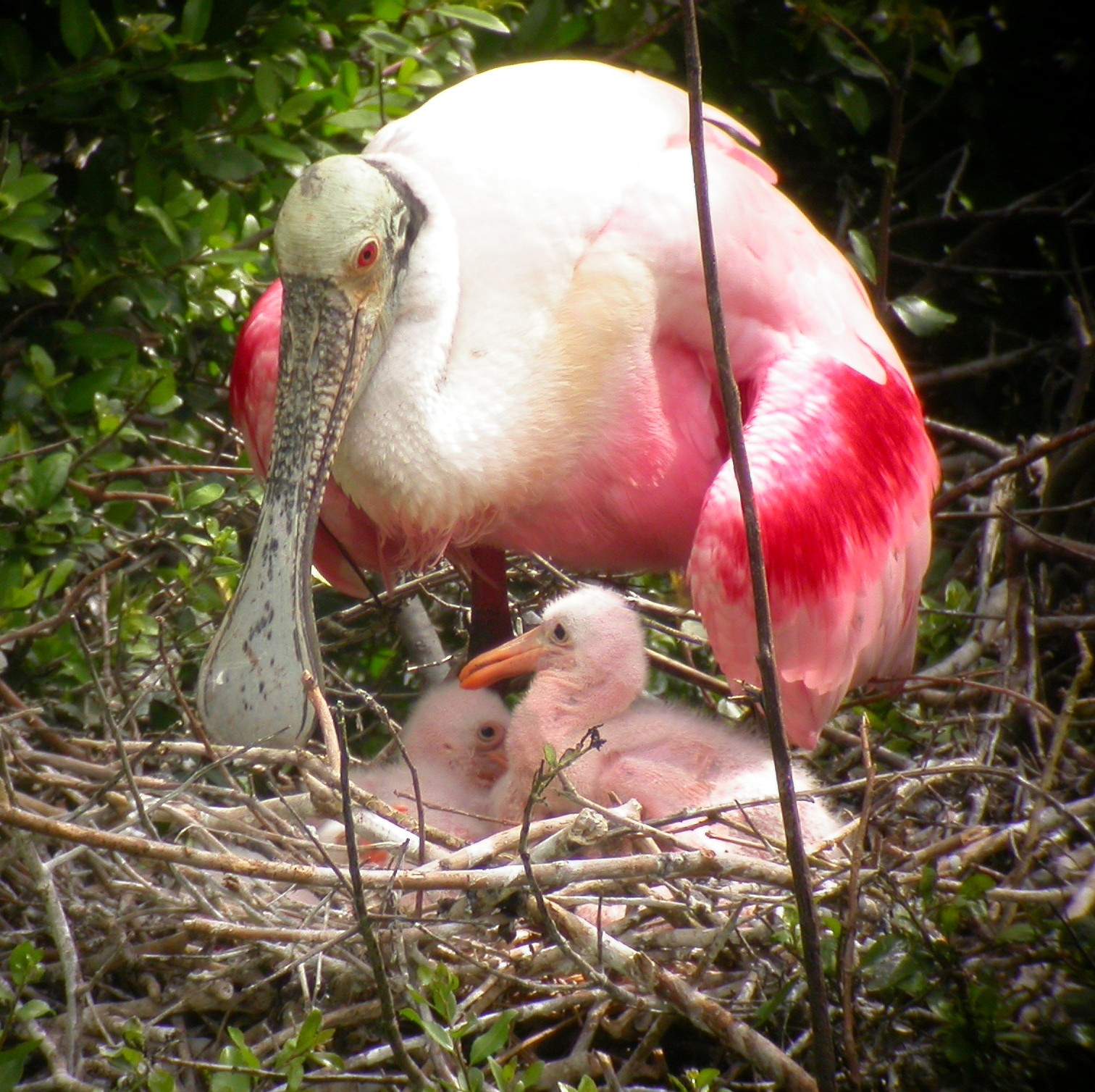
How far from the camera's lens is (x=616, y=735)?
321 cm

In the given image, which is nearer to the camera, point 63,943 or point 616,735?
point 63,943

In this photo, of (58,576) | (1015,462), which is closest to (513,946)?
(58,576)

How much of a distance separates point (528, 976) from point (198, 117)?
2166 mm

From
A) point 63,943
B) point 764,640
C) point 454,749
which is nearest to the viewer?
point 764,640

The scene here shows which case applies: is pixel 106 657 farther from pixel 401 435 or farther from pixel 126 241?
pixel 126 241

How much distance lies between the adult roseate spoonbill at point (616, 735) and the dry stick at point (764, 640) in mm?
855

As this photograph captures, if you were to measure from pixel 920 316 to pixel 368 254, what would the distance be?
1.76 m

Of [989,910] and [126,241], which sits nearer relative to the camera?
[989,910]

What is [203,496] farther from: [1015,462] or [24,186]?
[1015,462]

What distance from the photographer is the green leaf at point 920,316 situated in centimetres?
419

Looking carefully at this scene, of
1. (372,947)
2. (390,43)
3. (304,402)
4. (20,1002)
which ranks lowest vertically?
(20,1002)

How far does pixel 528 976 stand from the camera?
2539mm

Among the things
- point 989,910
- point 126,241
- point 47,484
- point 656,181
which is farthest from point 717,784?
point 126,241

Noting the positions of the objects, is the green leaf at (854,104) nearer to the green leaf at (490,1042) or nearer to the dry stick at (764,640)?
the dry stick at (764,640)
